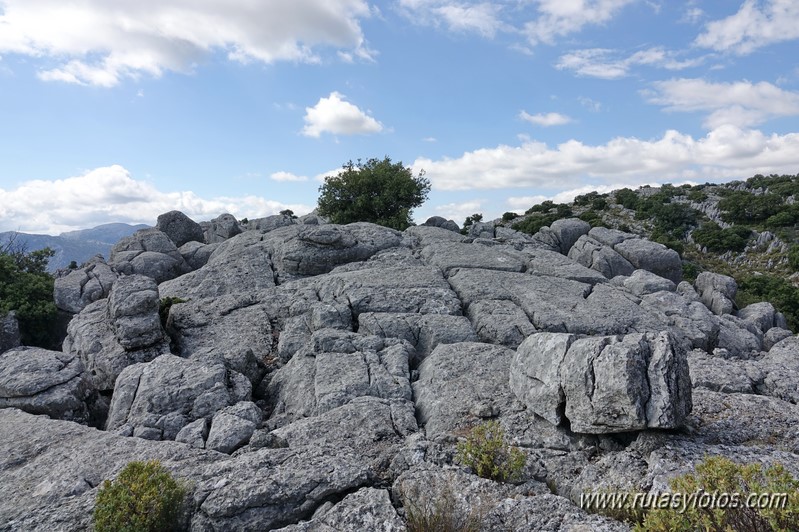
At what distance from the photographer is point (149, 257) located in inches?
1549

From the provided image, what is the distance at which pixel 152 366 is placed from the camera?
60.0ft

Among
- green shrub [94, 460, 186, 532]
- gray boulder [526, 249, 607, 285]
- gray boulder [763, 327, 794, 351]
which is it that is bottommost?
gray boulder [763, 327, 794, 351]

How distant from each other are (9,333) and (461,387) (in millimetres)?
28343

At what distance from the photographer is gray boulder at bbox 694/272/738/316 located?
36.2m

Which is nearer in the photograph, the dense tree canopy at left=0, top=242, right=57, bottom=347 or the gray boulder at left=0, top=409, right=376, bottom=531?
the gray boulder at left=0, top=409, right=376, bottom=531

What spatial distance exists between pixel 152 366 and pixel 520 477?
47.4 feet

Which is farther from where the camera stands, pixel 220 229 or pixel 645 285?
pixel 220 229

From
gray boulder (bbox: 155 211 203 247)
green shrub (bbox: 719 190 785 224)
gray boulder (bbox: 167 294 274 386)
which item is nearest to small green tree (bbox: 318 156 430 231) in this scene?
gray boulder (bbox: 155 211 203 247)

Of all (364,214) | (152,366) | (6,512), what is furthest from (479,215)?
(6,512)

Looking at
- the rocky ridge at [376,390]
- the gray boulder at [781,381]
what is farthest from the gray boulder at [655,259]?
the gray boulder at [781,381]

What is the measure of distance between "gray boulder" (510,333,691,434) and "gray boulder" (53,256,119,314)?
31313 millimetres

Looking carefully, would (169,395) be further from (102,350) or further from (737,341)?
(737,341)

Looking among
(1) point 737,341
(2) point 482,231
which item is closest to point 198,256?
(2) point 482,231

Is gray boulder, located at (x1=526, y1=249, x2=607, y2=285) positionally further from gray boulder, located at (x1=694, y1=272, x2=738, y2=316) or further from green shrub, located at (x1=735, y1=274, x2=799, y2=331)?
green shrub, located at (x1=735, y1=274, x2=799, y2=331)
